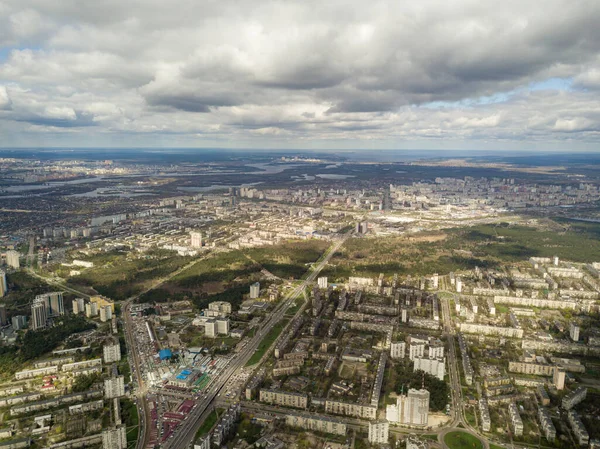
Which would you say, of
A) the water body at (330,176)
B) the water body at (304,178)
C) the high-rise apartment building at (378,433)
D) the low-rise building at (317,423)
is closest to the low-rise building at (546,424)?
the high-rise apartment building at (378,433)

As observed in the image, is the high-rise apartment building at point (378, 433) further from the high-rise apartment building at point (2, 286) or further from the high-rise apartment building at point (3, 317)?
the high-rise apartment building at point (2, 286)

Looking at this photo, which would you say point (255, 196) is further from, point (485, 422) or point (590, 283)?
point (485, 422)

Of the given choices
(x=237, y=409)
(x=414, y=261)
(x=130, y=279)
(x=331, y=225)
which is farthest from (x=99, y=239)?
(x=237, y=409)

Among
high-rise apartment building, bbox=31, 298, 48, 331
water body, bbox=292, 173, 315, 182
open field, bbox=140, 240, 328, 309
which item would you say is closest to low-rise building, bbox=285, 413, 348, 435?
open field, bbox=140, 240, 328, 309

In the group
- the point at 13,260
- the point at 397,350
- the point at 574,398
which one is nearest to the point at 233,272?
the point at 397,350

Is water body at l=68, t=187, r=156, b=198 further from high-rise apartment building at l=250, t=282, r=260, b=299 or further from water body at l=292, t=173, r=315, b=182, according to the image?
high-rise apartment building at l=250, t=282, r=260, b=299

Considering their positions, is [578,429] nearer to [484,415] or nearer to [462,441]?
[484,415]
